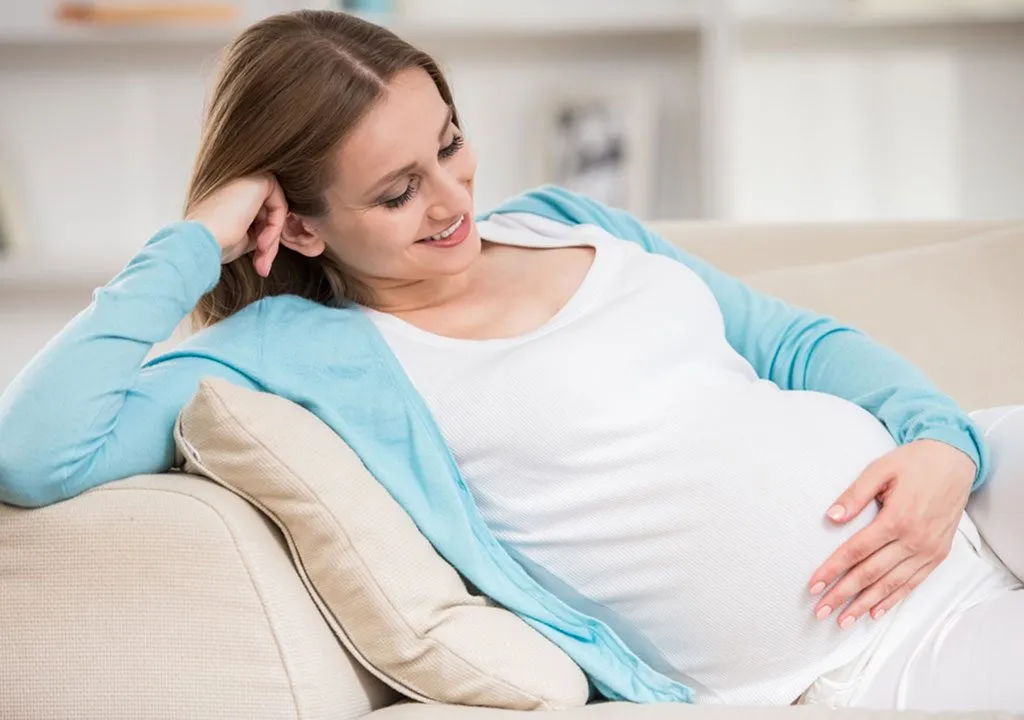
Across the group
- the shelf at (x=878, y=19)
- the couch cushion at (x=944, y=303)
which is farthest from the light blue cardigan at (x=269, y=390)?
the shelf at (x=878, y=19)

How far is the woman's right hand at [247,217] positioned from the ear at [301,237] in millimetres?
21

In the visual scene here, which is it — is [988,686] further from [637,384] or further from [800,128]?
[800,128]

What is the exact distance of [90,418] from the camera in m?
1.16

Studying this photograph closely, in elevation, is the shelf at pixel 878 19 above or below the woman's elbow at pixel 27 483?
above

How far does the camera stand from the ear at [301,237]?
4.78 ft

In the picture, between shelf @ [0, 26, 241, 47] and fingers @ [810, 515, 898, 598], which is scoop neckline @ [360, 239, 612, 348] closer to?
fingers @ [810, 515, 898, 598]

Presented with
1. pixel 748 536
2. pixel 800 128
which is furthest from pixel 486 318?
pixel 800 128

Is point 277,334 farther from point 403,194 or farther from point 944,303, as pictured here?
point 944,303

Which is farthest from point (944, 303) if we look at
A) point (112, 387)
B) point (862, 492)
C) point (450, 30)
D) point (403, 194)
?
point (450, 30)

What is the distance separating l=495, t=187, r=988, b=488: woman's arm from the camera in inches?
55.1

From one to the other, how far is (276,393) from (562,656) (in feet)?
1.25

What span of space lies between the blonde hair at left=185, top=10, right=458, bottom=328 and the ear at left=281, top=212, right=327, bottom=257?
2 centimetres

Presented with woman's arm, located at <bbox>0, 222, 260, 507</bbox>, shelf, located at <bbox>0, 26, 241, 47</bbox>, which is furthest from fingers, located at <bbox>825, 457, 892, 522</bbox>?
shelf, located at <bbox>0, 26, 241, 47</bbox>

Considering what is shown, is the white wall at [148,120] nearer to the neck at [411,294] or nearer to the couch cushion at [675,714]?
the neck at [411,294]
